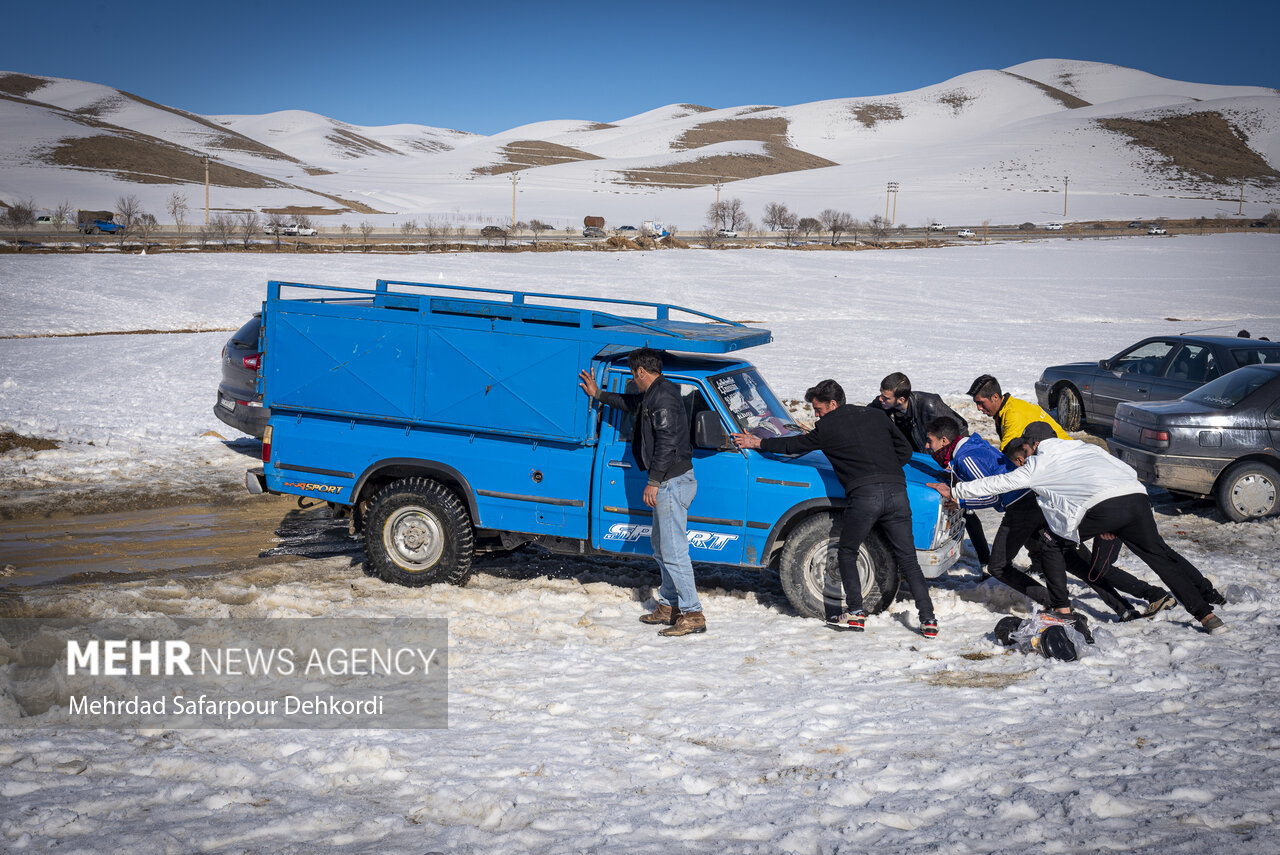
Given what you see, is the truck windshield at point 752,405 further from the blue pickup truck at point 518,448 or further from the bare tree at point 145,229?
the bare tree at point 145,229

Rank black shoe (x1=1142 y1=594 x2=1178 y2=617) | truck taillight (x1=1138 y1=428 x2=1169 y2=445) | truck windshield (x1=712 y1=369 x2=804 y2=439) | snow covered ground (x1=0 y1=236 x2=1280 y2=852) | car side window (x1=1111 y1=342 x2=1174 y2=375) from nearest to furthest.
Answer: snow covered ground (x1=0 y1=236 x2=1280 y2=852) < black shoe (x1=1142 y1=594 x2=1178 y2=617) < truck windshield (x1=712 y1=369 x2=804 y2=439) < truck taillight (x1=1138 y1=428 x2=1169 y2=445) < car side window (x1=1111 y1=342 x2=1174 y2=375)

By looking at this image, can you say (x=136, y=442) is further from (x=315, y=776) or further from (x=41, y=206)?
(x=41, y=206)

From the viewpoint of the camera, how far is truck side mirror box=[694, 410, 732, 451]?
6.77 m

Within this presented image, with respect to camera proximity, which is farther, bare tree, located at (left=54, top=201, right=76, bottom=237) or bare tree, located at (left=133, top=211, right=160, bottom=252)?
bare tree, located at (left=54, top=201, right=76, bottom=237)

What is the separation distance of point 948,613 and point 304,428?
535 cm

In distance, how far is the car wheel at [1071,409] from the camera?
14.3m

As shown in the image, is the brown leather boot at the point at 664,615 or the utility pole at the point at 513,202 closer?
the brown leather boot at the point at 664,615

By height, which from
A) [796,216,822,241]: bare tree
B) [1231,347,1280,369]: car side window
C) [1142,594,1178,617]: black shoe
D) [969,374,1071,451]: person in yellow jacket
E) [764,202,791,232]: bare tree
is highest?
[764,202,791,232]: bare tree

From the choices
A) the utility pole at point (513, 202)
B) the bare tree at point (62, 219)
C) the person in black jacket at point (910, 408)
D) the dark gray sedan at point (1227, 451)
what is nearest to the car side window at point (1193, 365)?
the dark gray sedan at point (1227, 451)

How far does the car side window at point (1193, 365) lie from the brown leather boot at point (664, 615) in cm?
924

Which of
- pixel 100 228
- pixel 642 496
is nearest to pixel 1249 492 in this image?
pixel 642 496

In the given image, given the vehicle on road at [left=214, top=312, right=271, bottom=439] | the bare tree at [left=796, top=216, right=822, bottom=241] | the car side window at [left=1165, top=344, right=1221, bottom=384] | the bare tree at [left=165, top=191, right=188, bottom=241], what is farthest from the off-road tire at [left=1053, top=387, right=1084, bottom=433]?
the bare tree at [left=165, top=191, right=188, bottom=241]

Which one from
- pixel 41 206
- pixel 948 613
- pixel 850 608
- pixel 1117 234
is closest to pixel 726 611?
pixel 850 608

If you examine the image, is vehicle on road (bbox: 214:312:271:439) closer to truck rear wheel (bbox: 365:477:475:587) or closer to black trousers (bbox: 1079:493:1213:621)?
truck rear wheel (bbox: 365:477:475:587)
